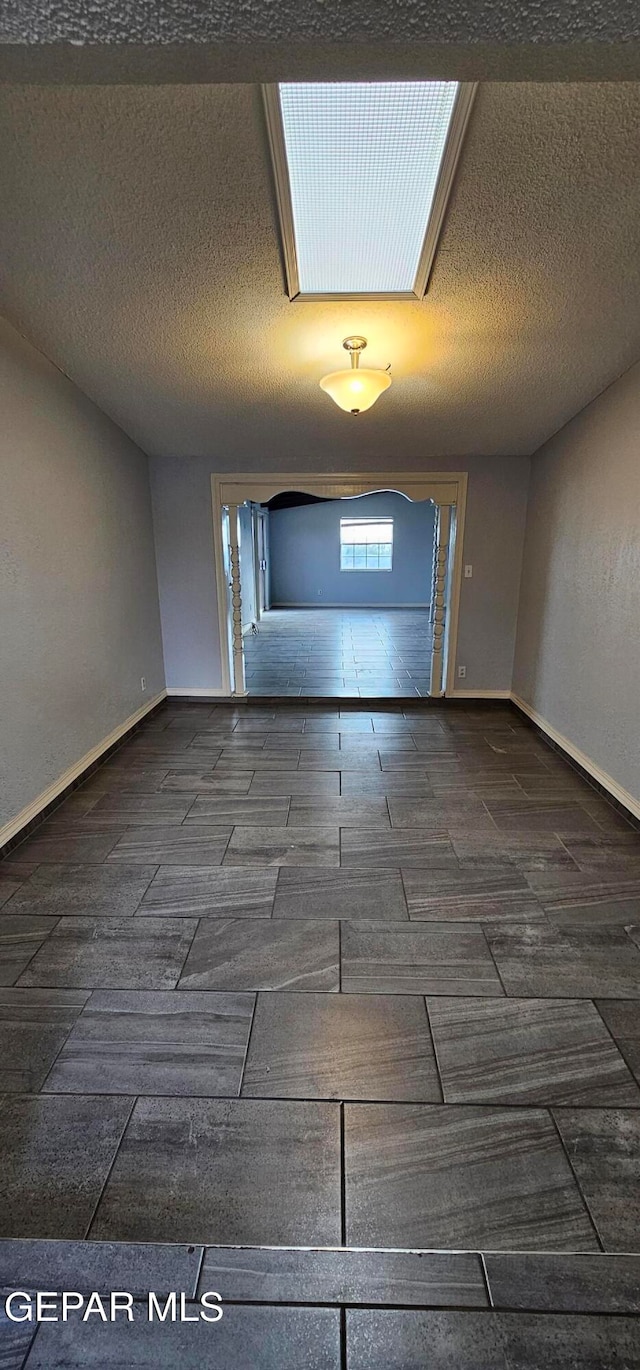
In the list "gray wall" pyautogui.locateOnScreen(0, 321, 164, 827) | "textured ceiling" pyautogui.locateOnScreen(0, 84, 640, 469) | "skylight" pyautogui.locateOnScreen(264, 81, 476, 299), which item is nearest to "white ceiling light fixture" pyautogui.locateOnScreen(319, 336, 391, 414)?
"textured ceiling" pyautogui.locateOnScreen(0, 84, 640, 469)

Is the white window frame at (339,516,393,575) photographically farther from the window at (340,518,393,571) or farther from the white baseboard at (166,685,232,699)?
the white baseboard at (166,685,232,699)

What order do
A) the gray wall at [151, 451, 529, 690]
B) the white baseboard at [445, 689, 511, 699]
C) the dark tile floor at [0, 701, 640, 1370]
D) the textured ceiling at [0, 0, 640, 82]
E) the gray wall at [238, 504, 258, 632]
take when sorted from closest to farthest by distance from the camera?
1. the textured ceiling at [0, 0, 640, 82]
2. the dark tile floor at [0, 701, 640, 1370]
3. the gray wall at [151, 451, 529, 690]
4. the white baseboard at [445, 689, 511, 699]
5. the gray wall at [238, 504, 258, 632]

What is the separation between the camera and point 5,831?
233cm

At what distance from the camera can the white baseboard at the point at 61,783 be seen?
2371 mm

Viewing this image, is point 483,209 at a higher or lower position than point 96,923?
higher

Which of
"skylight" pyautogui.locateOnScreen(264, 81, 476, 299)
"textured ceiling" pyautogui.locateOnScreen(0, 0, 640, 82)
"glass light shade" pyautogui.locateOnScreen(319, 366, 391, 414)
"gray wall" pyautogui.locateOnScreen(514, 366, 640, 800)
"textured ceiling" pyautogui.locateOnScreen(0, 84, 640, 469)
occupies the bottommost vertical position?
"gray wall" pyautogui.locateOnScreen(514, 366, 640, 800)

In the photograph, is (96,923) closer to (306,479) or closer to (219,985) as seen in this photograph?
(219,985)

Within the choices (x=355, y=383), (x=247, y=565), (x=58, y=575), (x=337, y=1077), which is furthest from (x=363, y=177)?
(x=247, y=565)

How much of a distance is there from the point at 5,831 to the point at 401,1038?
198 cm

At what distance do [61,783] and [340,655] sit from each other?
439 cm

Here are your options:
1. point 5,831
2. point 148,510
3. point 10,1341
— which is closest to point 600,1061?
point 10,1341

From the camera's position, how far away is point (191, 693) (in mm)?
4785

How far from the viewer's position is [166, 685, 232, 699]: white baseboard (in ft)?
15.7

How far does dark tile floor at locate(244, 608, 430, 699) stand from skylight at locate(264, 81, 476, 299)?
3314 millimetres
